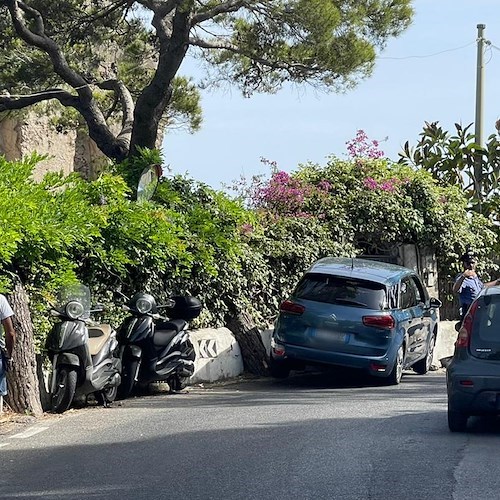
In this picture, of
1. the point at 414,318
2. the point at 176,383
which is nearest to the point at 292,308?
the point at 176,383

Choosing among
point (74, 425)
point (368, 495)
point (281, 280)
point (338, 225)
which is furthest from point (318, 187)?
point (368, 495)

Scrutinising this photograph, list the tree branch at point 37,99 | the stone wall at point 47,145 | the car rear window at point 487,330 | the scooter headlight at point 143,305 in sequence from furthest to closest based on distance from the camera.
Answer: the stone wall at point 47,145 < the tree branch at point 37,99 < the scooter headlight at point 143,305 < the car rear window at point 487,330

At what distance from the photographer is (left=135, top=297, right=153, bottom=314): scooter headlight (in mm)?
14047

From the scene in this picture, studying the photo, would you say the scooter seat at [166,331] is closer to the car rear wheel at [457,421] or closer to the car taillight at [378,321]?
the car taillight at [378,321]

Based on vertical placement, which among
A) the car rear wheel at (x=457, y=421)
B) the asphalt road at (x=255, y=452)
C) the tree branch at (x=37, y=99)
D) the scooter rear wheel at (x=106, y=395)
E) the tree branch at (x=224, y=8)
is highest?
the tree branch at (x=224, y=8)

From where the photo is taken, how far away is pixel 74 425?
454 inches

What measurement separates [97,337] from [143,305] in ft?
3.54

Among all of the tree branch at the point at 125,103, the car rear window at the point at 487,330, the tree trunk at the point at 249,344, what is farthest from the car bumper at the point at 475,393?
the tree branch at the point at 125,103

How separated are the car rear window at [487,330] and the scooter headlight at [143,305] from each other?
4792mm

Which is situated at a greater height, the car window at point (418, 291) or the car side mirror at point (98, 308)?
the car window at point (418, 291)

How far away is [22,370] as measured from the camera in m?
11.9

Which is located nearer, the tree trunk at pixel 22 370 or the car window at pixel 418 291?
the tree trunk at pixel 22 370

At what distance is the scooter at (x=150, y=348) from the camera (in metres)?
13.8

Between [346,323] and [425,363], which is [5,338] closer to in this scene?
[346,323]
